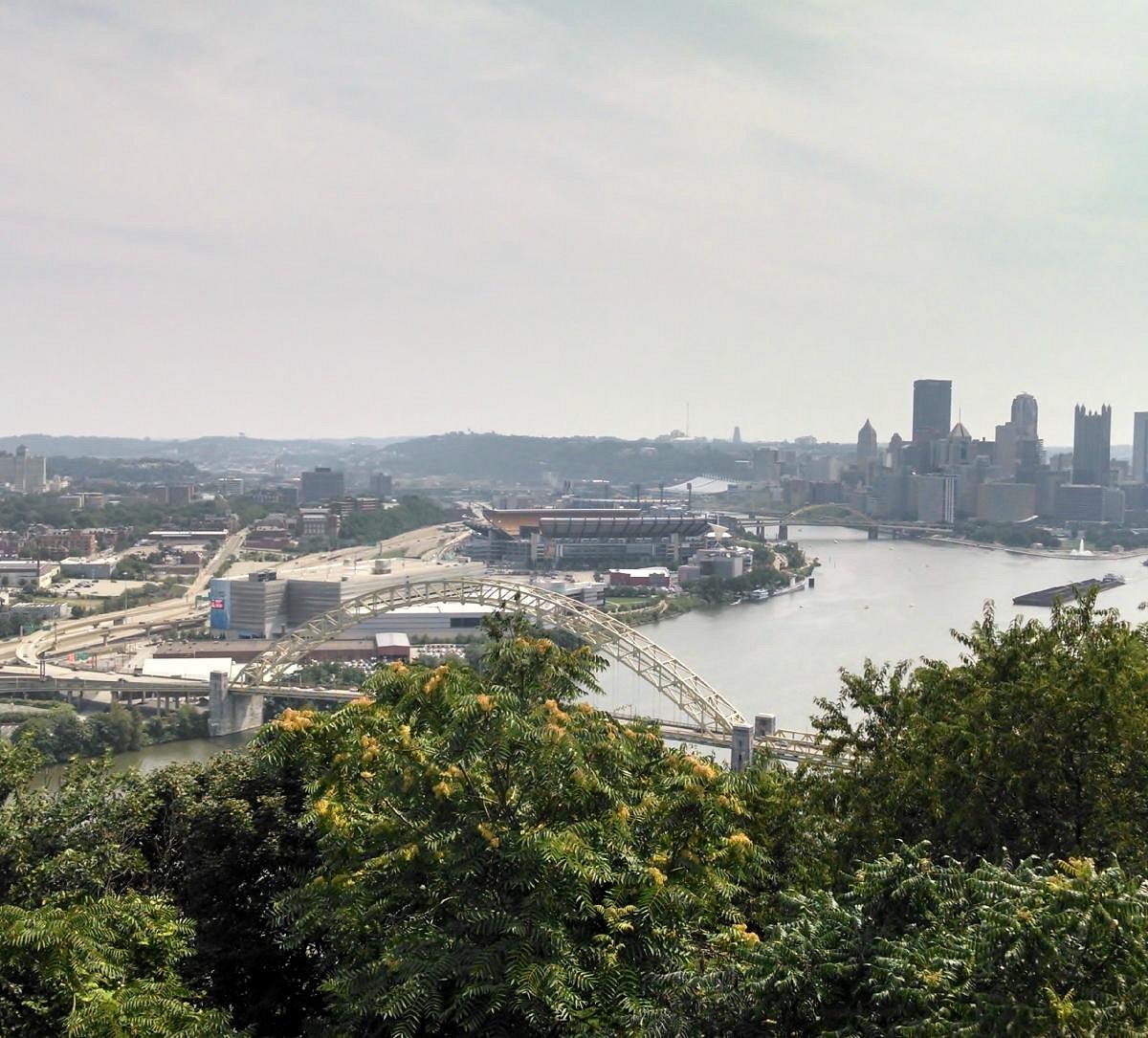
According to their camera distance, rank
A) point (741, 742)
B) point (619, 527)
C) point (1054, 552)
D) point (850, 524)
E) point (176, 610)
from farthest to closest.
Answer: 1. point (850, 524)
2. point (1054, 552)
3. point (619, 527)
4. point (176, 610)
5. point (741, 742)

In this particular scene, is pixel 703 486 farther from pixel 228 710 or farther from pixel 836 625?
pixel 228 710

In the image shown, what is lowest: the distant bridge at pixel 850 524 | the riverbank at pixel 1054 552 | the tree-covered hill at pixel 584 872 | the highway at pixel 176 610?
the highway at pixel 176 610

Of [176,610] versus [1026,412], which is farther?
[1026,412]

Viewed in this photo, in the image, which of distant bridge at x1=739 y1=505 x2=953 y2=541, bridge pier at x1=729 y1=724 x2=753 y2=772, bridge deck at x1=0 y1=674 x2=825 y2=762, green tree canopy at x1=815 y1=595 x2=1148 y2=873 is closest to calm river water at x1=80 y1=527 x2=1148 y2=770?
bridge deck at x1=0 y1=674 x2=825 y2=762

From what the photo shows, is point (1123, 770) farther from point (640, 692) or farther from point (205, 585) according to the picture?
point (205, 585)

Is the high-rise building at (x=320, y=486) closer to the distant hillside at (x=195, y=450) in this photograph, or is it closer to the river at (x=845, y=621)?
the river at (x=845, y=621)

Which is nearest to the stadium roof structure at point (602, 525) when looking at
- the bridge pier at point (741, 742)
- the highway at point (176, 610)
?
the highway at point (176, 610)

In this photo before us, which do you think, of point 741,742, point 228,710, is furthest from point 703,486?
point 741,742
